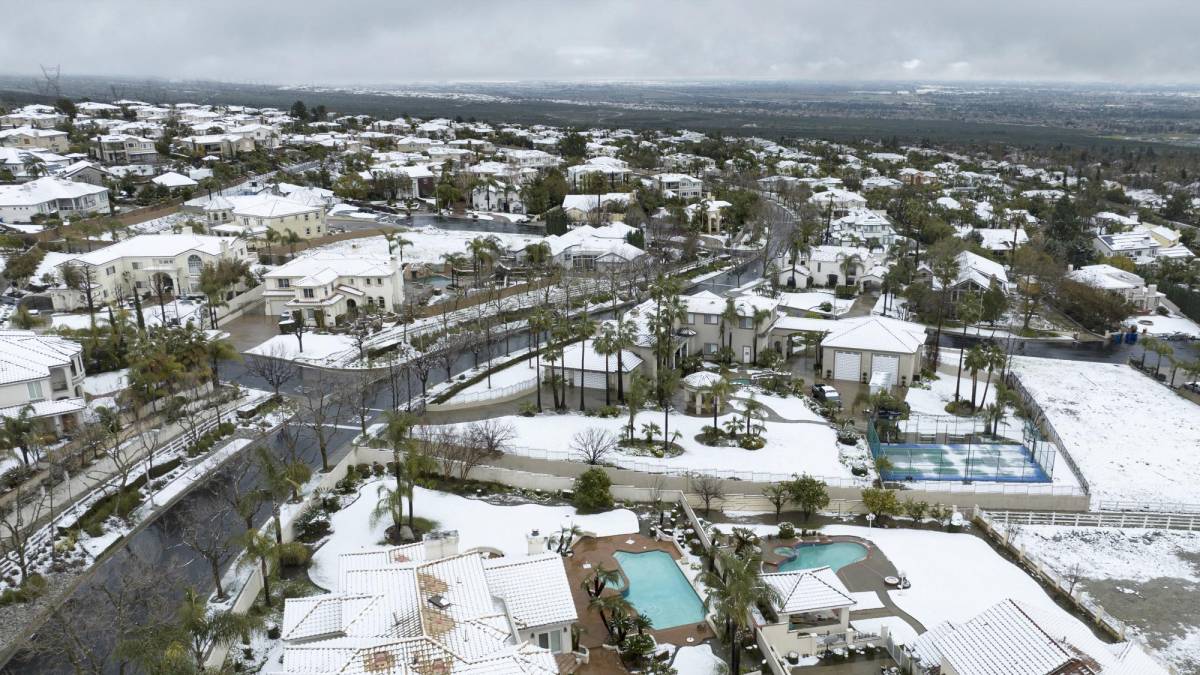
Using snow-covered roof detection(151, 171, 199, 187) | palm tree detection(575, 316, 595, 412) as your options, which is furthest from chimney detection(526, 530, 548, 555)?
snow-covered roof detection(151, 171, 199, 187)

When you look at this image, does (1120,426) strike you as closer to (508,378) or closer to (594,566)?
(594,566)

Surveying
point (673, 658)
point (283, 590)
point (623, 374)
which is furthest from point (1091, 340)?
point (283, 590)

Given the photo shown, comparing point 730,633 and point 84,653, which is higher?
point 84,653

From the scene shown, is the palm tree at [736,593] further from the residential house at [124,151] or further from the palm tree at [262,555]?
the residential house at [124,151]

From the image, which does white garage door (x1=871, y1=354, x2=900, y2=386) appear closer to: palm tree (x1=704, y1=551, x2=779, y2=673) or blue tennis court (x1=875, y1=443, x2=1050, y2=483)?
blue tennis court (x1=875, y1=443, x2=1050, y2=483)

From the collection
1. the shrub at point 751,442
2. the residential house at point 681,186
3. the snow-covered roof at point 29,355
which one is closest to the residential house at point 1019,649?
the shrub at point 751,442

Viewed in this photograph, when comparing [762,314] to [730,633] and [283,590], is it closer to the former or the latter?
[730,633]
